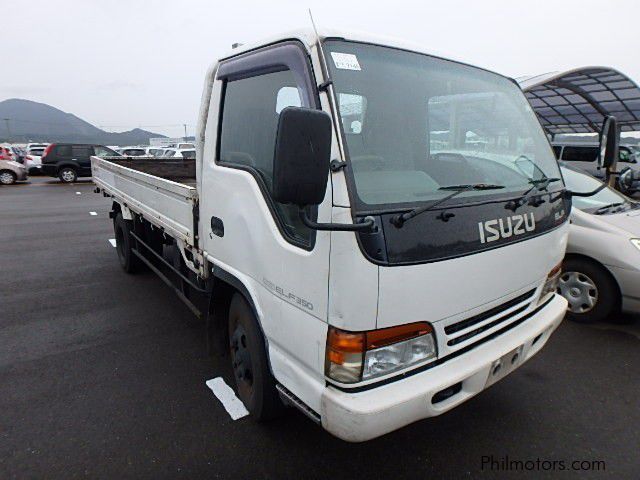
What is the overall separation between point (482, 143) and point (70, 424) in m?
3.09

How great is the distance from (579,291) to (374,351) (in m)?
3.16

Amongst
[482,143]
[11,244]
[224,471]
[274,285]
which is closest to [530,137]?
[482,143]

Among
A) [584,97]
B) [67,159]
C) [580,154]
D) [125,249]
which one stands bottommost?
[125,249]

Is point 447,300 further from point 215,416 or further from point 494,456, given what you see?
point 215,416

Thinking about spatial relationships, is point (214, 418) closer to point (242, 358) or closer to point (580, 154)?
point (242, 358)

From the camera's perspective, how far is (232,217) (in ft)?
7.55

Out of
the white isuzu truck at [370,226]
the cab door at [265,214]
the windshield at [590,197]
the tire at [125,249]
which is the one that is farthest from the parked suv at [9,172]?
the windshield at [590,197]

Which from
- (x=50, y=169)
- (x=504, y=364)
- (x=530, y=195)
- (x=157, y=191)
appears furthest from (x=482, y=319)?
(x=50, y=169)

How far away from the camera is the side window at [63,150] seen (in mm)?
17875

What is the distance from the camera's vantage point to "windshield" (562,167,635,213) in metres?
4.11

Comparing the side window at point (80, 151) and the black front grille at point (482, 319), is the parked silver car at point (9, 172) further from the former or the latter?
the black front grille at point (482, 319)

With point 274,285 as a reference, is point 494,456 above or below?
below

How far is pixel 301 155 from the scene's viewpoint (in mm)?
1413

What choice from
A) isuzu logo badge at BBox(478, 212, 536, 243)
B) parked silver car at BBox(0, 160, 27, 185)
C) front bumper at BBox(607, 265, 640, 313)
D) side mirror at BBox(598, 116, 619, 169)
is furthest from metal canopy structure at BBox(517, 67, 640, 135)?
parked silver car at BBox(0, 160, 27, 185)
